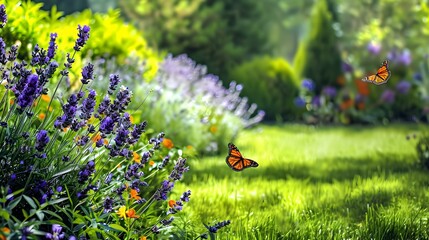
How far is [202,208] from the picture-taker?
4.48m

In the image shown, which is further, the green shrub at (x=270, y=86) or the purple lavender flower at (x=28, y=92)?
the green shrub at (x=270, y=86)

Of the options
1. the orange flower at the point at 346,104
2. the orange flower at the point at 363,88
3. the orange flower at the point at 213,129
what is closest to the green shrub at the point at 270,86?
the orange flower at the point at 346,104

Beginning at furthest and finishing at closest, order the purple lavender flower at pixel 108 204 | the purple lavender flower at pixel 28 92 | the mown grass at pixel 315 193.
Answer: the mown grass at pixel 315 193 → the purple lavender flower at pixel 108 204 → the purple lavender flower at pixel 28 92

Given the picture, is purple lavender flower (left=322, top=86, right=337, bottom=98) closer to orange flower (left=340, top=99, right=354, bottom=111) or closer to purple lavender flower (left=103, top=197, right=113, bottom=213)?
orange flower (left=340, top=99, right=354, bottom=111)

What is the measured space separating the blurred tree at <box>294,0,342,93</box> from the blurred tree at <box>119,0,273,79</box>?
1447mm

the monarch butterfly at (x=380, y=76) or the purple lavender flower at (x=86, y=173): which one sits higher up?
the monarch butterfly at (x=380, y=76)

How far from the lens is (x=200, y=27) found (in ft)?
44.6

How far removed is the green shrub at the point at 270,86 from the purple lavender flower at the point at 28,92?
10.7 meters

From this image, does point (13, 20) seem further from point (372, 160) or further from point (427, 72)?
point (427, 72)

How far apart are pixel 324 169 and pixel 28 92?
14.9 feet

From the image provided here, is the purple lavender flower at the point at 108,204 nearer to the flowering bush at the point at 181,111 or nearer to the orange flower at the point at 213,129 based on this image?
the flowering bush at the point at 181,111

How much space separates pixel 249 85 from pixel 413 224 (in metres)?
9.59

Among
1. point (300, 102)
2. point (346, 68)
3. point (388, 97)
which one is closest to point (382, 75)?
point (300, 102)

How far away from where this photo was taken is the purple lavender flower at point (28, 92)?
2574 millimetres
